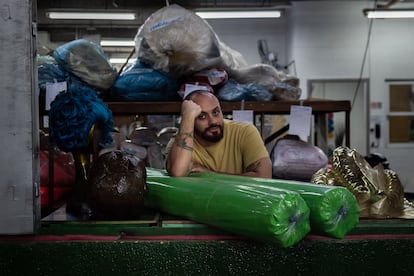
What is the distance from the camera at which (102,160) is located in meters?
1.47

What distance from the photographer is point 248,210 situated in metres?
1.17

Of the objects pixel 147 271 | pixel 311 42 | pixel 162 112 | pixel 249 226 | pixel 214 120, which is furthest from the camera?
pixel 311 42

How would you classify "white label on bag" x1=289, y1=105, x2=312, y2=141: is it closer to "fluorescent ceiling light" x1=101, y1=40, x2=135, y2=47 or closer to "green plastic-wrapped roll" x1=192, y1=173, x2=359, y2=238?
"green plastic-wrapped roll" x1=192, y1=173, x2=359, y2=238

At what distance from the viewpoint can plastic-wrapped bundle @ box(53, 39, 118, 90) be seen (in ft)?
10.1

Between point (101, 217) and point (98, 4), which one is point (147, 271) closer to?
point (101, 217)

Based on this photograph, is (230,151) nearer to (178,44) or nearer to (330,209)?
(178,44)

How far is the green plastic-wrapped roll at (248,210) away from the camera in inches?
44.8

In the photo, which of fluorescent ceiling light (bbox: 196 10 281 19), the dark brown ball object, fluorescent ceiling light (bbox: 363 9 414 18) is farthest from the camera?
fluorescent ceiling light (bbox: 363 9 414 18)

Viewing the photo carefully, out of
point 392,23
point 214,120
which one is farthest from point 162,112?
point 392,23

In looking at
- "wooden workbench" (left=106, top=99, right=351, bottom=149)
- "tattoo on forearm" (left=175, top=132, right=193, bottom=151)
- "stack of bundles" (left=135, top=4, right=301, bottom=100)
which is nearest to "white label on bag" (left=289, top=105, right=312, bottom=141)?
"wooden workbench" (left=106, top=99, right=351, bottom=149)

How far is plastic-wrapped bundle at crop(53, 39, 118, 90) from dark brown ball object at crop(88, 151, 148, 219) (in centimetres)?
176

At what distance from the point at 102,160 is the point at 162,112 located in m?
1.71

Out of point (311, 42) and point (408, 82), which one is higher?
point (311, 42)

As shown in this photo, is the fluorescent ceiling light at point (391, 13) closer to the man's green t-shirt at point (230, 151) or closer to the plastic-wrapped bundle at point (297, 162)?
the plastic-wrapped bundle at point (297, 162)
